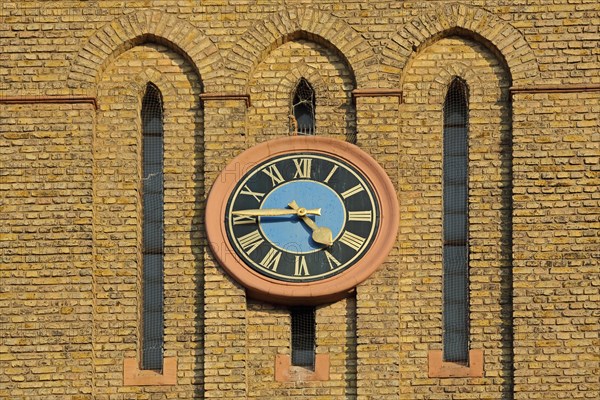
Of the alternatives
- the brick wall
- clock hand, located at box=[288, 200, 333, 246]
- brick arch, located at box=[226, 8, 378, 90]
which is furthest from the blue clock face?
the brick wall

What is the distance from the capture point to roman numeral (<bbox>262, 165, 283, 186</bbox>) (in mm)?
29016

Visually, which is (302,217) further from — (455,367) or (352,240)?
(455,367)

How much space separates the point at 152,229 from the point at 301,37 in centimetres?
231

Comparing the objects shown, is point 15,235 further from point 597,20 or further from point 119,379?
point 597,20

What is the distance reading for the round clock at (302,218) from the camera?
2864cm

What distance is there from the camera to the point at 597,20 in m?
29.4

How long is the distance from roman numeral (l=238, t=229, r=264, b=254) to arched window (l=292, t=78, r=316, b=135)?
3.68 ft

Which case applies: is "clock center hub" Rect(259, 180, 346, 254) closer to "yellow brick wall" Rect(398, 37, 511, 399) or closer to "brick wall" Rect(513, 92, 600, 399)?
"yellow brick wall" Rect(398, 37, 511, 399)

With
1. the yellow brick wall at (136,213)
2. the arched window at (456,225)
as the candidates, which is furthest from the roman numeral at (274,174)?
the arched window at (456,225)

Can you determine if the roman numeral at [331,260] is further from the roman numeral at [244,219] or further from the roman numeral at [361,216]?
the roman numeral at [244,219]

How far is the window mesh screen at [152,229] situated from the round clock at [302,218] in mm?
598

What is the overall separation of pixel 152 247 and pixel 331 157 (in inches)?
73.2

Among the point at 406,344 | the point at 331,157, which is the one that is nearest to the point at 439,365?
the point at 406,344

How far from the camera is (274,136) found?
1151 inches
